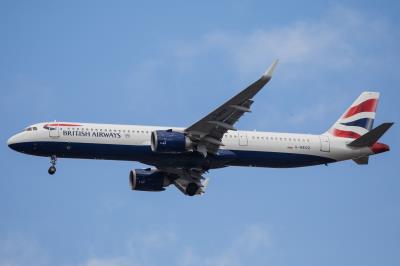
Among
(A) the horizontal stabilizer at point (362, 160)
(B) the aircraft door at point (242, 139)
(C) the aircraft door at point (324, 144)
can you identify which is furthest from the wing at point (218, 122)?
(A) the horizontal stabilizer at point (362, 160)

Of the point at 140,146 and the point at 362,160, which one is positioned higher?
the point at 140,146

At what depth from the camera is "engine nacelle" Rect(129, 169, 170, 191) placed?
71812mm

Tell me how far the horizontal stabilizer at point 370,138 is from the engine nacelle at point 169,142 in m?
13.6

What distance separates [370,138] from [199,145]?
13.3 metres

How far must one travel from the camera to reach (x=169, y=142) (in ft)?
207

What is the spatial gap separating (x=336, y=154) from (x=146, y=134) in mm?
15150

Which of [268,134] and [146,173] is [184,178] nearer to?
[146,173]

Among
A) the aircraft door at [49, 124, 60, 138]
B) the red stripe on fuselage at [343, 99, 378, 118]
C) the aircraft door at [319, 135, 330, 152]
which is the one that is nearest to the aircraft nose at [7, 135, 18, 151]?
the aircraft door at [49, 124, 60, 138]

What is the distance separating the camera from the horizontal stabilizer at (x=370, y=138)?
214 ft

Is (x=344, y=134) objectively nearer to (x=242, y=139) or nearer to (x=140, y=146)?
(x=242, y=139)

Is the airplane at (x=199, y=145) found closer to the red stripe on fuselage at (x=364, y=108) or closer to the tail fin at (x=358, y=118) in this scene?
the tail fin at (x=358, y=118)

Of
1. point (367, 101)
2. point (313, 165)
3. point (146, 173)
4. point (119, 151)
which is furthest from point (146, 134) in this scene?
point (367, 101)

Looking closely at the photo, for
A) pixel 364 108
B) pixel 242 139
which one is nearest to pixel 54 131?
pixel 242 139

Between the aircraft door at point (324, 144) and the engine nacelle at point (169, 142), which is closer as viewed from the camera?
the engine nacelle at point (169, 142)
